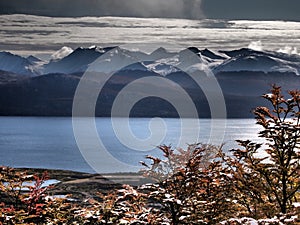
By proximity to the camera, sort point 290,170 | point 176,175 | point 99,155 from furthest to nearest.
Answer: point 99,155
point 290,170
point 176,175

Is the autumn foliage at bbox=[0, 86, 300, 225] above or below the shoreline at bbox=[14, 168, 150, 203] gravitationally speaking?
below

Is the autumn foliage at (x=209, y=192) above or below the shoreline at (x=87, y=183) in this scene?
below

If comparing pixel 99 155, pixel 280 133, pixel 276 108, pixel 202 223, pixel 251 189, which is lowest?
pixel 202 223

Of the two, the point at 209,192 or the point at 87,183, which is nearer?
the point at 209,192

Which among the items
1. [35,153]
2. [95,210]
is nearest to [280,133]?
[95,210]

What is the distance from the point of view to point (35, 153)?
433 ft

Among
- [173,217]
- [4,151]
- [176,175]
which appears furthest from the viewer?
[4,151]

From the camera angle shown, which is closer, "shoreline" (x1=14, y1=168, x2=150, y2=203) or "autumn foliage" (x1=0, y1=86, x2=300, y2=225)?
"autumn foliage" (x1=0, y1=86, x2=300, y2=225)

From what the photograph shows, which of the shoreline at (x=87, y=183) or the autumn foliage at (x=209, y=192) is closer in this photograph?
the autumn foliage at (x=209, y=192)

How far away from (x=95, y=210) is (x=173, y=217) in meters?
1.31

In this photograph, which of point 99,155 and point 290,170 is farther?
point 99,155

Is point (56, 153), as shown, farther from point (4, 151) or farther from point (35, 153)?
point (4, 151)

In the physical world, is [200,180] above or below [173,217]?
above

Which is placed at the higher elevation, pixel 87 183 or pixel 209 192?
pixel 87 183
